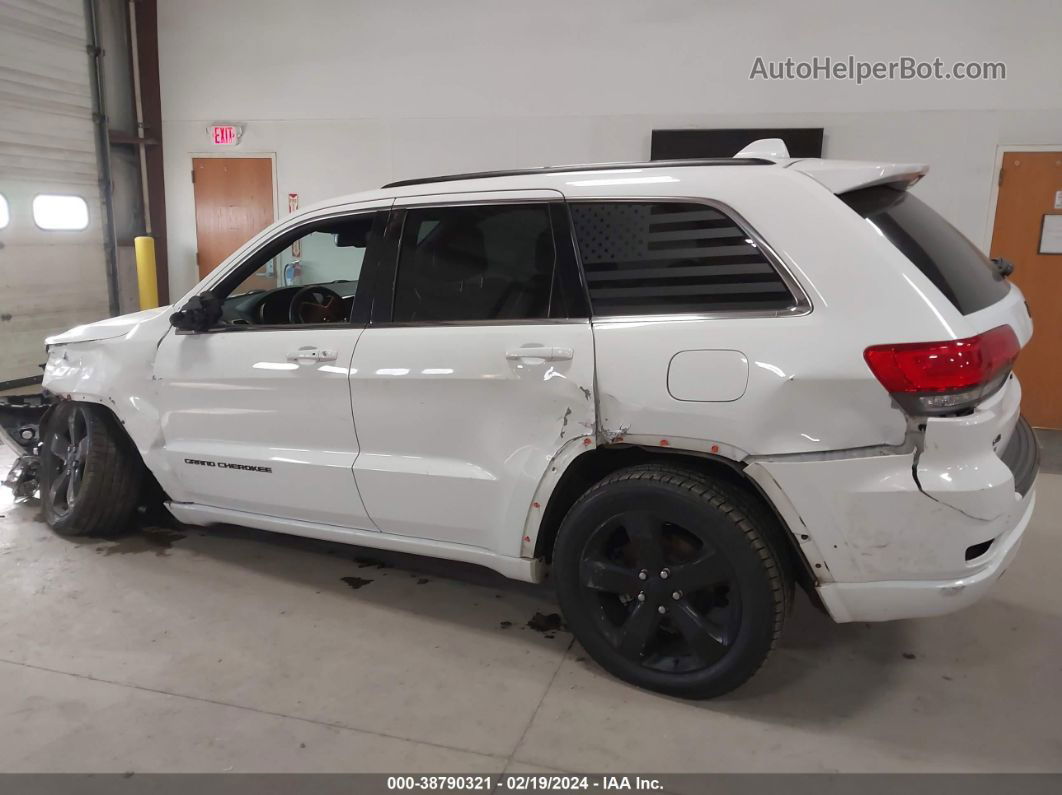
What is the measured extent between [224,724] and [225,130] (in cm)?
689

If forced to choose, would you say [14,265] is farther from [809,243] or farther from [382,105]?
[809,243]

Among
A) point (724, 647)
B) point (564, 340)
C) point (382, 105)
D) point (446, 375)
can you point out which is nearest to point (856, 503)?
point (724, 647)

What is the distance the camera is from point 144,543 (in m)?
3.80

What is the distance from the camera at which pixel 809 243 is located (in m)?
2.22

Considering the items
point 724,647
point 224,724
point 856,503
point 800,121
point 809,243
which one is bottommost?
point 224,724

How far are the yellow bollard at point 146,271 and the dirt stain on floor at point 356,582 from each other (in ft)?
18.5

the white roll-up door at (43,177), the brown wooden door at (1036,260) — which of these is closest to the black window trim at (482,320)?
the brown wooden door at (1036,260)

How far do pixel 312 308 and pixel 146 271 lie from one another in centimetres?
537

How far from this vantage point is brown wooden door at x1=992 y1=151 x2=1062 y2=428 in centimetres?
597

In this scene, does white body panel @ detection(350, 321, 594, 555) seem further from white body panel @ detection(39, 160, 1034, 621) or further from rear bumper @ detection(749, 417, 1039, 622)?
rear bumper @ detection(749, 417, 1039, 622)

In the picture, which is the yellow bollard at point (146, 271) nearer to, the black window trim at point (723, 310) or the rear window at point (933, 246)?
the black window trim at point (723, 310)

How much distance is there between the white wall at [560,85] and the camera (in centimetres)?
596

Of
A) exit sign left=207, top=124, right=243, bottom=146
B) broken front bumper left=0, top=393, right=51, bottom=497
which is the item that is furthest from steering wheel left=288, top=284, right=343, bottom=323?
exit sign left=207, top=124, right=243, bottom=146

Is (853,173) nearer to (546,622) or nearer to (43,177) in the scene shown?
(546,622)
